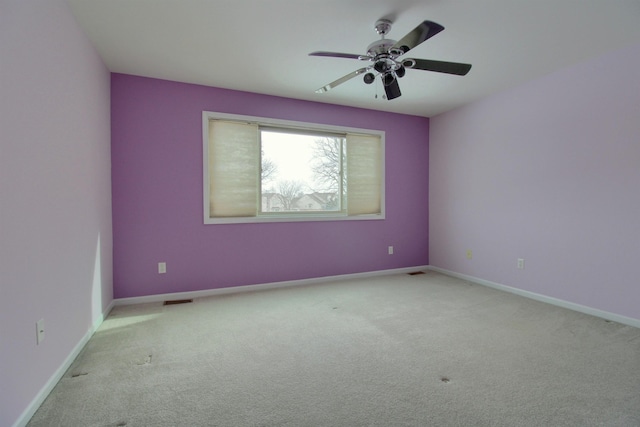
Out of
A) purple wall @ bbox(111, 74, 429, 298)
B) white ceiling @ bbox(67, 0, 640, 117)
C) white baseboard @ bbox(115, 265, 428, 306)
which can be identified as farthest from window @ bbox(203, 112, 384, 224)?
white baseboard @ bbox(115, 265, 428, 306)

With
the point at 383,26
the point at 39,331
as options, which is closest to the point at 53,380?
the point at 39,331

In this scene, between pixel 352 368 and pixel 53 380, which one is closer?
pixel 53 380

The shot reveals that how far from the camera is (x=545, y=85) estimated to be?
3201mm

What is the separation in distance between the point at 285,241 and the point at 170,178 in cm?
151

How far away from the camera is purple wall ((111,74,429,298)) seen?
319cm

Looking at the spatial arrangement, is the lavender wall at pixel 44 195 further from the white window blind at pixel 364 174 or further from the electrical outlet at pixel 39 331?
the white window blind at pixel 364 174

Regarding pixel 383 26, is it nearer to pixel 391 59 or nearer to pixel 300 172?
pixel 391 59

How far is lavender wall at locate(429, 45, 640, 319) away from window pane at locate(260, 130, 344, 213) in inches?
67.6

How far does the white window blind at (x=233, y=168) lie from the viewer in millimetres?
3549

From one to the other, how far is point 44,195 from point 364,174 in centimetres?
347

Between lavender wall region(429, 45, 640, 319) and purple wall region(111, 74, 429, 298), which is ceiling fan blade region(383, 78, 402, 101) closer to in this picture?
purple wall region(111, 74, 429, 298)

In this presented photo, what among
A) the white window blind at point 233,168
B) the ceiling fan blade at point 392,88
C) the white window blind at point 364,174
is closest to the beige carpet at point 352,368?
the white window blind at point 233,168

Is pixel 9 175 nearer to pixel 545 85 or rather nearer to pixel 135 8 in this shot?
pixel 135 8

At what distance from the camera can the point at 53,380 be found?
1749 millimetres
